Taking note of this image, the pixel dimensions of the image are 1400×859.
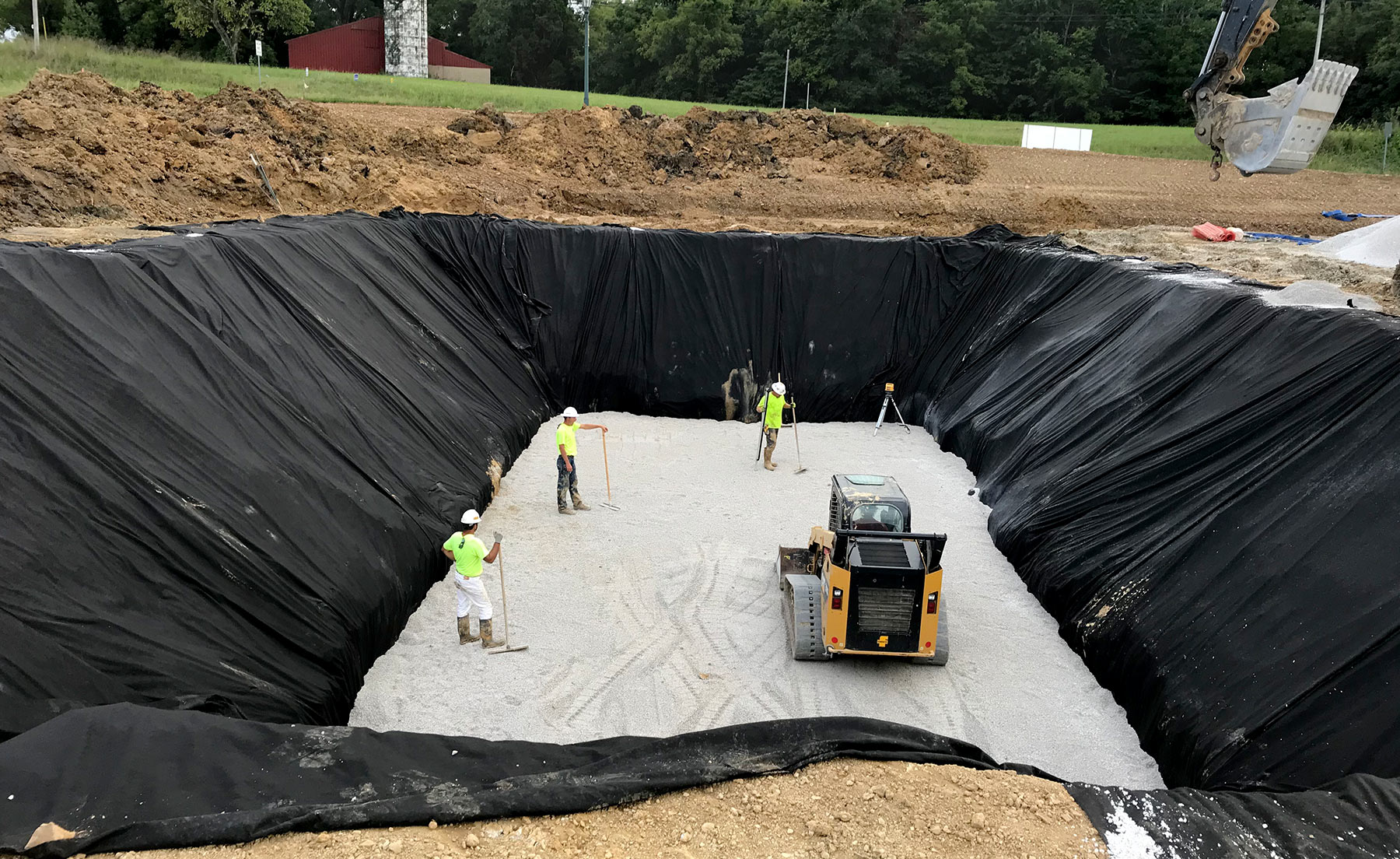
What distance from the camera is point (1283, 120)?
9883mm

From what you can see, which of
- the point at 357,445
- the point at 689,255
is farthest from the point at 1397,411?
the point at 689,255

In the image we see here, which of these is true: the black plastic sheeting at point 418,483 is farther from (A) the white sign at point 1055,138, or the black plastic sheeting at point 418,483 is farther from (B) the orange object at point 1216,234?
(A) the white sign at point 1055,138

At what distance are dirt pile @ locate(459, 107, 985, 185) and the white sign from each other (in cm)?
671

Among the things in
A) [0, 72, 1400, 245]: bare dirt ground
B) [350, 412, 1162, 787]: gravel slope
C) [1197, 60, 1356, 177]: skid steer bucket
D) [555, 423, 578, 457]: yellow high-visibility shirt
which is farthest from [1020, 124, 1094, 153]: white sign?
[555, 423, 578, 457]: yellow high-visibility shirt

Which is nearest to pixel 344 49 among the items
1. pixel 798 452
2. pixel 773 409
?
pixel 798 452

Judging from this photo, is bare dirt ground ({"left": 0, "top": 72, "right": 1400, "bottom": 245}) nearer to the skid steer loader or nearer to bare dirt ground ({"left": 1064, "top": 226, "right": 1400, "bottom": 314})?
bare dirt ground ({"left": 1064, "top": 226, "right": 1400, "bottom": 314})

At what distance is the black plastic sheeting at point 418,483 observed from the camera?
551 centimetres

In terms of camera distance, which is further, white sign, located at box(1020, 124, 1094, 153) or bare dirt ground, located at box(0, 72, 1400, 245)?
white sign, located at box(1020, 124, 1094, 153)

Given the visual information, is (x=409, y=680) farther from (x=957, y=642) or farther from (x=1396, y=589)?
(x=1396, y=589)

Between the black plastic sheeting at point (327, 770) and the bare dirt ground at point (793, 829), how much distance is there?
0.27ft

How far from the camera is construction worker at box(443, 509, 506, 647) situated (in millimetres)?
7715

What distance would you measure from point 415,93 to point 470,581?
2760 centimetres

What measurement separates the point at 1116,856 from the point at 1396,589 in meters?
2.95

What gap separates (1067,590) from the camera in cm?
849
